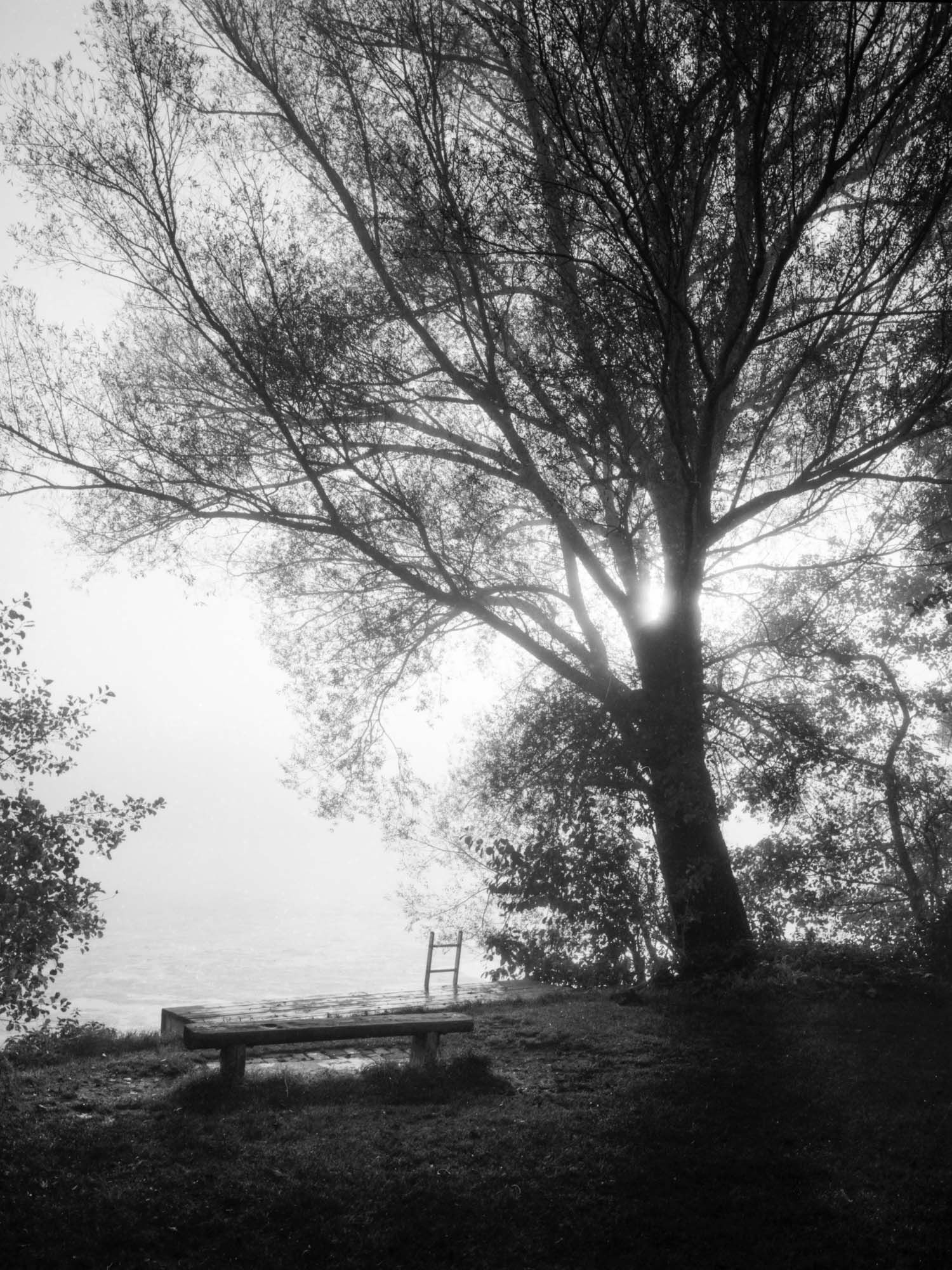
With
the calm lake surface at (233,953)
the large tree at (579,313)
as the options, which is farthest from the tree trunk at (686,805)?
the calm lake surface at (233,953)

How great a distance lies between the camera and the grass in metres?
3.35

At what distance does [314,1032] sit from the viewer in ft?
17.6

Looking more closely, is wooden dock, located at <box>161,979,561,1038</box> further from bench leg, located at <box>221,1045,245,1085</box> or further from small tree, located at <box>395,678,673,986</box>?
small tree, located at <box>395,678,673,986</box>

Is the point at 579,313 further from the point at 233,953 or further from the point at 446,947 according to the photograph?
the point at 233,953

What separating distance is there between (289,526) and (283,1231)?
5.22 meters

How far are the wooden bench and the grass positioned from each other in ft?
0.61

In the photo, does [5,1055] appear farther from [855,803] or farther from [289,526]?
[855,803]

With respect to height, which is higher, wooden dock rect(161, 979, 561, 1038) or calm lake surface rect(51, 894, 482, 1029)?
wooden dock rect(161, 979, 561, 1038)

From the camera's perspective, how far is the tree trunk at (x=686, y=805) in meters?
7.75

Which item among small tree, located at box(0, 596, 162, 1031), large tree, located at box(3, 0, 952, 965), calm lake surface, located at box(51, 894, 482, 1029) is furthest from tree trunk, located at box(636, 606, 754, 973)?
calm lake surface, located at box(51, 894, 482, 1029)

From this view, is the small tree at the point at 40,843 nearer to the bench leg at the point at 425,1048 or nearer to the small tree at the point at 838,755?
the bench leg at the point at 425,1048

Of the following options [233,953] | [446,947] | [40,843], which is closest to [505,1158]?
[40,843]

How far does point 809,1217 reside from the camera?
363cm

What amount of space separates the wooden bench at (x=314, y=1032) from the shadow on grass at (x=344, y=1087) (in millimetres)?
121
